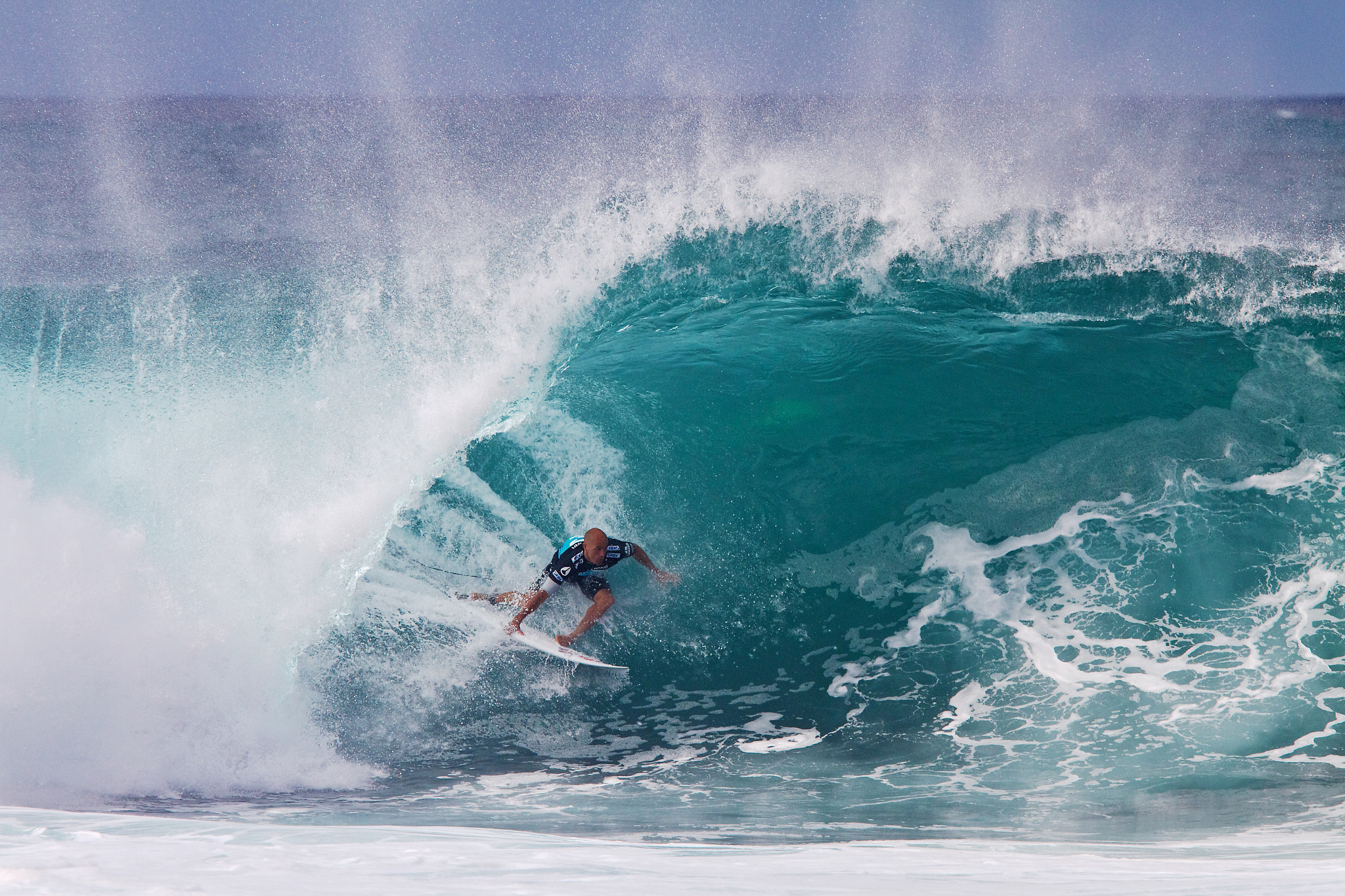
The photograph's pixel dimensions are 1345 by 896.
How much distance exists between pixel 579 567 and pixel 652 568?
0.69 meters

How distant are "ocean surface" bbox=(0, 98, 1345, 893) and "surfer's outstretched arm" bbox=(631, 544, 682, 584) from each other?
177 millimetres

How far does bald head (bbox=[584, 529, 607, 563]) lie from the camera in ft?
21.9

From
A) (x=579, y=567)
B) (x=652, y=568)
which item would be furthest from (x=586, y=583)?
(x=652, y=568)

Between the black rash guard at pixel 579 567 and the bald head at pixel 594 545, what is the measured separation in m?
0.16

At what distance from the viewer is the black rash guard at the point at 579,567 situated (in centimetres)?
707

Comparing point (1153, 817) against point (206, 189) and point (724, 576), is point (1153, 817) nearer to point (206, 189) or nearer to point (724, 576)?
point (724, 576)

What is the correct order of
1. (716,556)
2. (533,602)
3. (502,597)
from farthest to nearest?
(716,556) < (502,597) < (533,602)

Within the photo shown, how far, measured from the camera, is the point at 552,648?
7422 millimetres

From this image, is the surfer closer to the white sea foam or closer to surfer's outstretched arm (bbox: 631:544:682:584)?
surfer's outstretched arm (bbox: 631:544:682:584)

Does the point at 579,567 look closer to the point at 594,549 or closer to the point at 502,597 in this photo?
the point at 594,549

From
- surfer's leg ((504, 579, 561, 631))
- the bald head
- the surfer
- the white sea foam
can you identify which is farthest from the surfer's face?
the white sea foam

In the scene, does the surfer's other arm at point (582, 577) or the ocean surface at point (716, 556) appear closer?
the ocean surface at point (716, 556)

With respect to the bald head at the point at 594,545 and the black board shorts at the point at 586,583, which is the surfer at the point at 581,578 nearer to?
the black board shorts at the point at 586,583

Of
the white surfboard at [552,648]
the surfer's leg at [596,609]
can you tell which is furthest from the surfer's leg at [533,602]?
the surfer's leg at [596,609]
